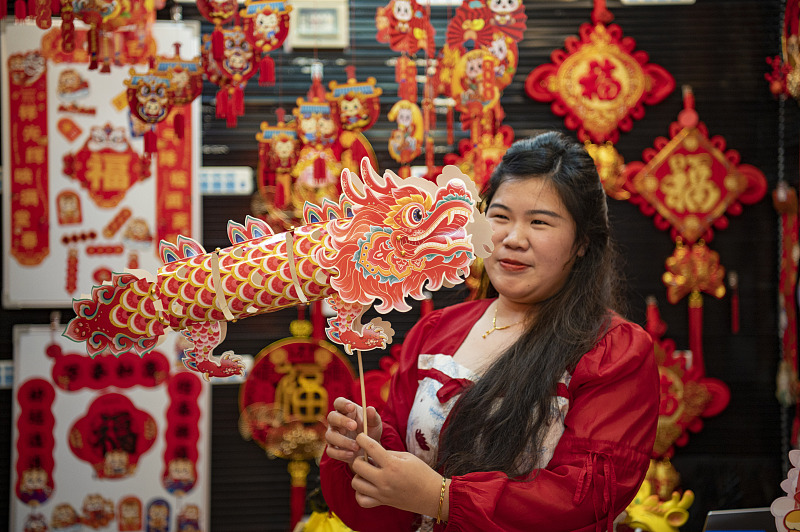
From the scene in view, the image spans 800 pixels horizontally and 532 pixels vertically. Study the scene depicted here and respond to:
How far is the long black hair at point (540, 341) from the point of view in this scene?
4.78 feet

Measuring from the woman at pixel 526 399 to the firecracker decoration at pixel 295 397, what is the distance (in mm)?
1366

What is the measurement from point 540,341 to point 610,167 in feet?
6.02

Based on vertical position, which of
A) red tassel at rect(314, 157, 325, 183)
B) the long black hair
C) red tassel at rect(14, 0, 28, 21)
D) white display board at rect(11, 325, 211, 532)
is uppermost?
red tassel at rect(14, 0, 28, 21)

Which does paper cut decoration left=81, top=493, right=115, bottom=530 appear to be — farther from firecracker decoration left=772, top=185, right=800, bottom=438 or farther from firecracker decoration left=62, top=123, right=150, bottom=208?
firecracker decoration left=772, top=185, right=800, bottom=438

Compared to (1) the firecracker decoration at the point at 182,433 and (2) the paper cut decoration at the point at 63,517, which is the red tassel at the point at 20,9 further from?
(2) the paper cut decoration at the point at 63,517

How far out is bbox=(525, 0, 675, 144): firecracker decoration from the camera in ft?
10.4

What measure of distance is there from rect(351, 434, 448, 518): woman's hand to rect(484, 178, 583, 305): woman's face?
434 mm

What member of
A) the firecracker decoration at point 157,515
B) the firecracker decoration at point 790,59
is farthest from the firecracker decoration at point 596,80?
the firecracker decoration at point 157,515

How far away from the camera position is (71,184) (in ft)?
10.1

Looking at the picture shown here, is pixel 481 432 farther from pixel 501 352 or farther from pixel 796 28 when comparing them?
pixel 796 28

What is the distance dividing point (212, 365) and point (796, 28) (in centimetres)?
245

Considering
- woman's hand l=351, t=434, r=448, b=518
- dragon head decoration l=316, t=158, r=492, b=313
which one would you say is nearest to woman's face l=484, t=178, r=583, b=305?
dragon head decoration l=316, t=158, r=492, b=313

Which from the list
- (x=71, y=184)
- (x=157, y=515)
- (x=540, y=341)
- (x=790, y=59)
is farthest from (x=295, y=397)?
(x=790, y=59)

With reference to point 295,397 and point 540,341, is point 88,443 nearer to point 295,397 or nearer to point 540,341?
point 295,397
